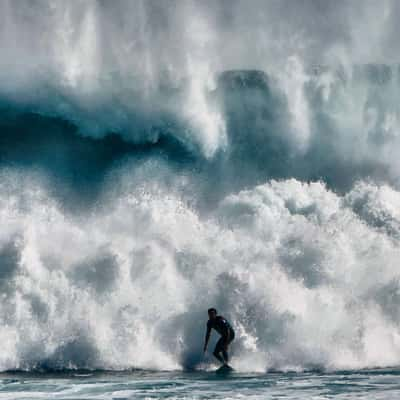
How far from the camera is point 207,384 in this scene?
472 inches

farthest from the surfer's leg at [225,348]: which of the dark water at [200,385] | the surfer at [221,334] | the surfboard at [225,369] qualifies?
the dark water at [200,385]

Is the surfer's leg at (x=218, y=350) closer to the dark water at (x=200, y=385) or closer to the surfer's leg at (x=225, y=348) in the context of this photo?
the surfer's leg at (x=225, y=348)

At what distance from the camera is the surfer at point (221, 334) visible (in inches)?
563

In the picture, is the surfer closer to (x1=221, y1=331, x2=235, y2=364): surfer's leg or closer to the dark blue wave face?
(x1=221, y1=331, x2=235, y2=364): surfer's leg

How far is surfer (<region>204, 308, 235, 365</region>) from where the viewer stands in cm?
1430

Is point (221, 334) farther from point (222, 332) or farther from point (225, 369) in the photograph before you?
point (225, 369)

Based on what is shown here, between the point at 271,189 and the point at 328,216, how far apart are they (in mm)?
2022

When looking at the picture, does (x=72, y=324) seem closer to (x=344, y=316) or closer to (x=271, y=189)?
(x=344, y=316)

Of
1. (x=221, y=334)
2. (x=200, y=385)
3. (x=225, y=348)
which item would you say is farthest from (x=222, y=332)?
(x=200, y=385)

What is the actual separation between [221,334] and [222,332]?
0.07 meters

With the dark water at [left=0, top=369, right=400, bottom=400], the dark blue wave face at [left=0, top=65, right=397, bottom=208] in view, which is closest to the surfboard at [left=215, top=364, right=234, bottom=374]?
the dark water at [left=0, top=369, right=400, bottom=400]

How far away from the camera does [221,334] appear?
1445 centimetres

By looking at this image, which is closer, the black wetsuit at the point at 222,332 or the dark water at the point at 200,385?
the dark water at the point at 200,385

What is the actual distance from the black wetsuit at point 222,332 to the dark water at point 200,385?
1.75ft
